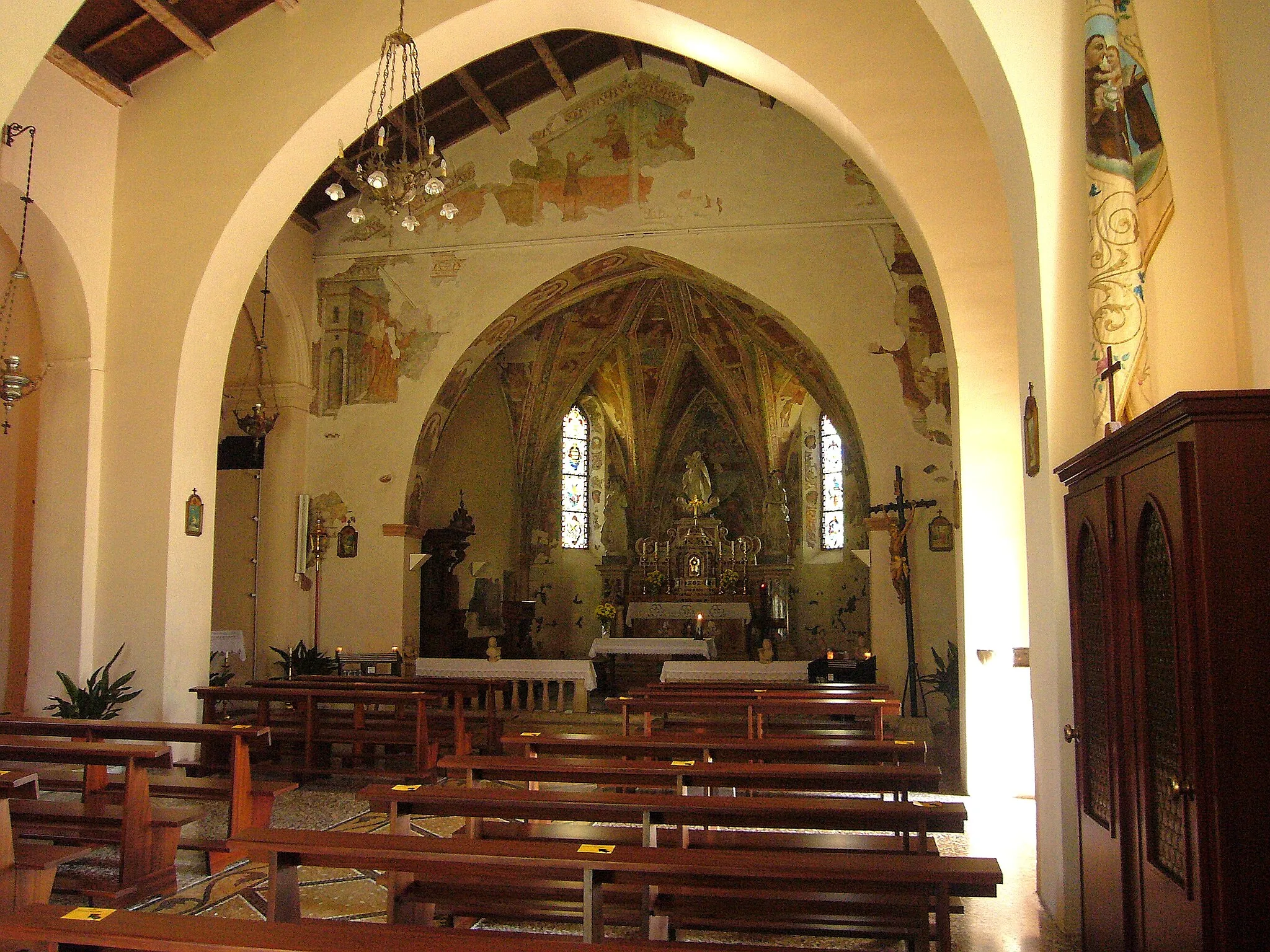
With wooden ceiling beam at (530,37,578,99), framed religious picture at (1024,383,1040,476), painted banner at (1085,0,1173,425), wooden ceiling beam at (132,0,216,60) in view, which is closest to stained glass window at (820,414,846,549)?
wooden ceiling beam at (530,37,578,99)

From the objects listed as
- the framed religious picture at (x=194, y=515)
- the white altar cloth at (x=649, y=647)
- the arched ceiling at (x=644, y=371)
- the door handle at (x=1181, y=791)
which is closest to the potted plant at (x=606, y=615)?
the arched ceiling at (x=644, y=371)

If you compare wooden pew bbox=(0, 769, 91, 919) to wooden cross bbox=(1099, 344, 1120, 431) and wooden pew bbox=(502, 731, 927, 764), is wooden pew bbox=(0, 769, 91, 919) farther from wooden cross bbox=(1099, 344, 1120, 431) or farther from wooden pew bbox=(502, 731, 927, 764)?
wooden cross bbox=(1099, 344, 1120, 431)

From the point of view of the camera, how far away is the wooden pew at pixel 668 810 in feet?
12.5

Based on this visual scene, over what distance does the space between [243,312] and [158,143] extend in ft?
12.9

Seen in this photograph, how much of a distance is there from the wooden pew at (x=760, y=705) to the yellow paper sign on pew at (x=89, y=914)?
468 centimetres

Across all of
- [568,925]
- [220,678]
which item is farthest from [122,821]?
[220,678]

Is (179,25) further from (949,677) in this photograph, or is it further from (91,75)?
(949,677)

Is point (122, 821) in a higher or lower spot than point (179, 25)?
lower

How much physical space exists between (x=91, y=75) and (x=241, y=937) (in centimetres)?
864

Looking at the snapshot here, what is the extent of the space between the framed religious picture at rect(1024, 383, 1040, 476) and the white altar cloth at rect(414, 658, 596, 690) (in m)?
7.42

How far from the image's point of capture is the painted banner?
4023 millimetres

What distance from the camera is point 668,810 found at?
373cm

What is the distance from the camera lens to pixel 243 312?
13.0 meters

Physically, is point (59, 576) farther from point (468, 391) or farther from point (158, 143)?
point (468, 391)
